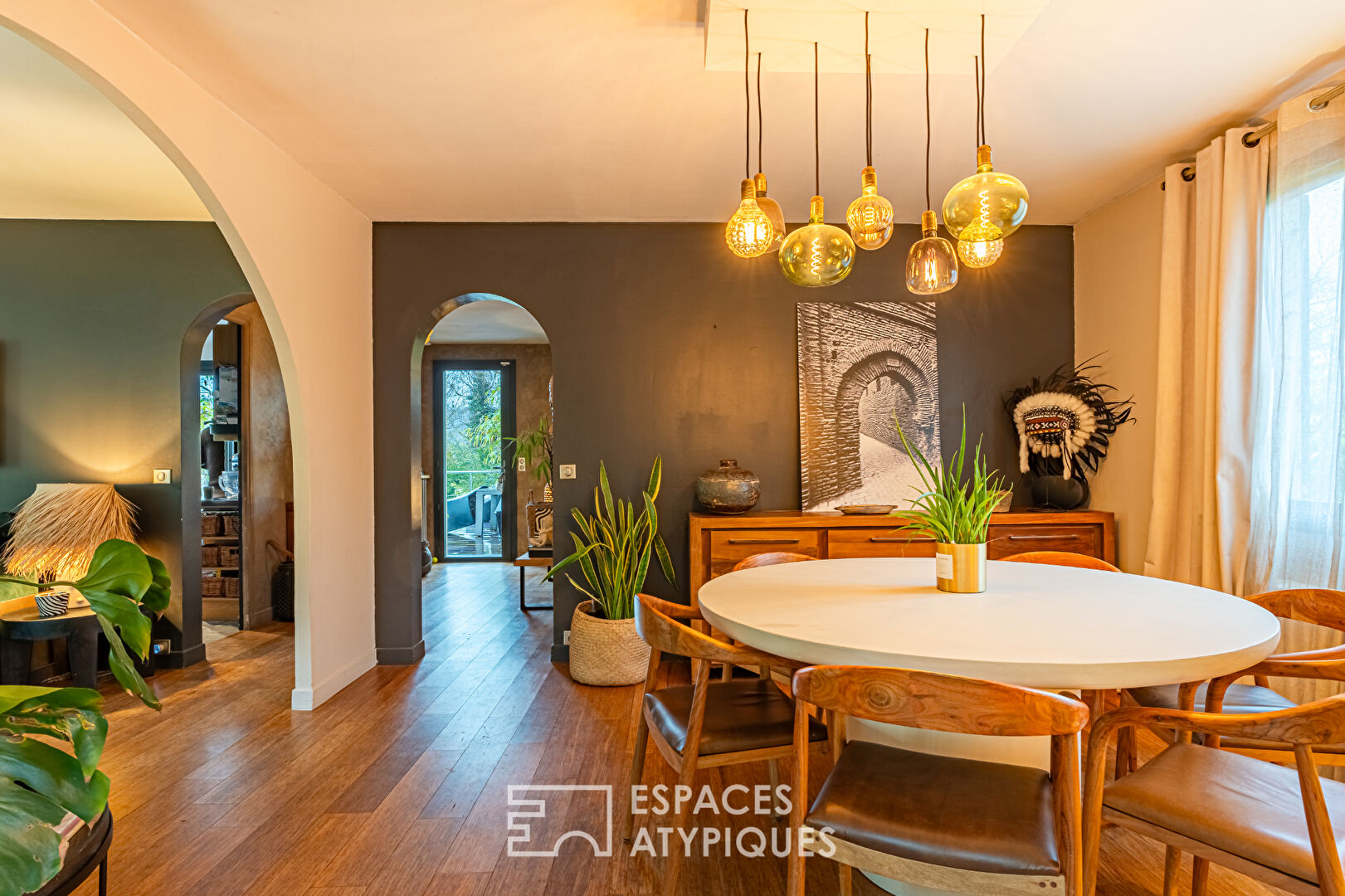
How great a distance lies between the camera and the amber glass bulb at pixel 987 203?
1.84m

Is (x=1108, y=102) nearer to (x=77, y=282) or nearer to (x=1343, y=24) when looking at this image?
(x=1343, y=24)

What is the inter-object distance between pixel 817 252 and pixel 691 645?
3.91ft

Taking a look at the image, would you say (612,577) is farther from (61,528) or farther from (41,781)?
(41,781)

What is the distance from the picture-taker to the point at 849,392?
4266 mm

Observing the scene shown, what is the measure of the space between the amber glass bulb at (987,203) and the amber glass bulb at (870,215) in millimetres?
210

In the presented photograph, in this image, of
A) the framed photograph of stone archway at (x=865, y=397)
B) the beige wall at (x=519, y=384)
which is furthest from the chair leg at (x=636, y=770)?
the beige wall at (x=519, y=384)

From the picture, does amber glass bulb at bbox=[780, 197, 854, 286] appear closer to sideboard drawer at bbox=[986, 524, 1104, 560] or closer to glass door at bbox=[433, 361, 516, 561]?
sideboard drawer at bbox=[986, 524, 1104, 560]

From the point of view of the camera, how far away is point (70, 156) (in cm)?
330

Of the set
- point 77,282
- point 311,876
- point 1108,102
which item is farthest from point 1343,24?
point 77,282

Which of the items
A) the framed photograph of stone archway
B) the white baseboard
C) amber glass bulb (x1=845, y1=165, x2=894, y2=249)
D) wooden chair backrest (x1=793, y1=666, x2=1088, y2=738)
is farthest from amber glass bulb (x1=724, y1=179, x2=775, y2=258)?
the white baseboard

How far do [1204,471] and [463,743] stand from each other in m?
3.37

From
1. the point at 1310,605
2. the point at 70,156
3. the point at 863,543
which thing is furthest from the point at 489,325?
the point at 1310,605

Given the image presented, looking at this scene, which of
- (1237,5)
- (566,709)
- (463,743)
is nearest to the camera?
(1237,5)

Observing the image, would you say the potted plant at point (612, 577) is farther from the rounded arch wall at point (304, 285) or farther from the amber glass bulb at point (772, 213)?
the amber glass bulb at point (772, 213)
